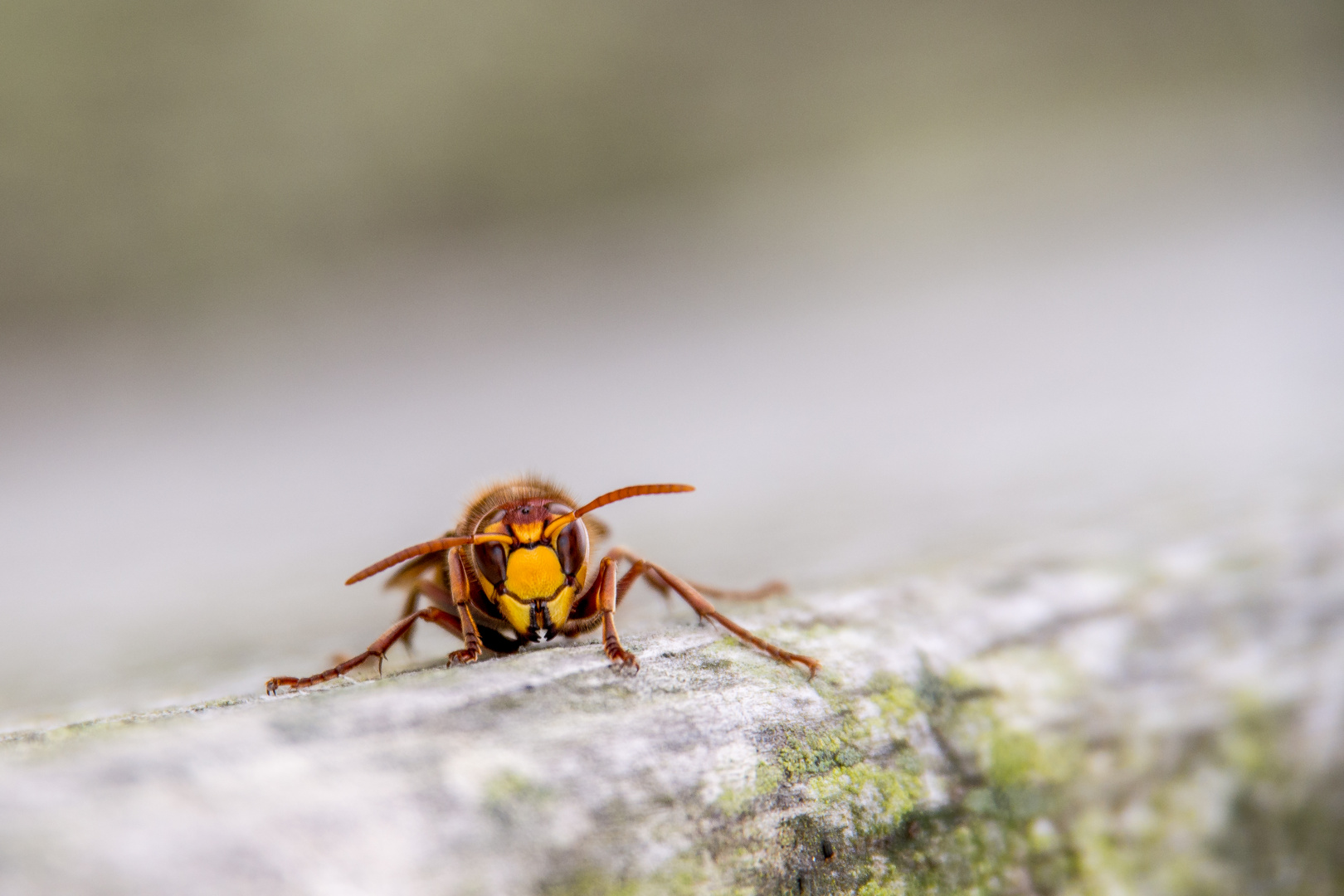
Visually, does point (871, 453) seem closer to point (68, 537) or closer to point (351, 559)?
point (351, 559)

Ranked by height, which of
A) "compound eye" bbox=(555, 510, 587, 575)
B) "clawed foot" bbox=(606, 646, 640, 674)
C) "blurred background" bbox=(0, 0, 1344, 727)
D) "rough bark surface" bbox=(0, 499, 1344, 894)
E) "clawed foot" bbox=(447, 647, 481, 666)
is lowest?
"rough bark surface" bbox=(0, 499, 1344, 894)

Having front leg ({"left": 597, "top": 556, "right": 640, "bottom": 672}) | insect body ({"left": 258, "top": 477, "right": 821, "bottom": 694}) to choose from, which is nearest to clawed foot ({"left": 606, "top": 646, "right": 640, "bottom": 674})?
front leg ({"left": 597, "top": 556, "right": 640, "bottom": 672})

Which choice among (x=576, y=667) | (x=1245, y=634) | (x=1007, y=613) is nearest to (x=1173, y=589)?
(x=1245, y=634)

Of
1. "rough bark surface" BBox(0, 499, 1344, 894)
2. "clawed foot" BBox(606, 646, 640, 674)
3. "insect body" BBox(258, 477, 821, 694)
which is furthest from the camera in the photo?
"insect body" BBox(258, 477, 821, 694)

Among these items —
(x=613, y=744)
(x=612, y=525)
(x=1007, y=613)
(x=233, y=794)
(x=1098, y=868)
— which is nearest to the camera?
(x=233, y=794)

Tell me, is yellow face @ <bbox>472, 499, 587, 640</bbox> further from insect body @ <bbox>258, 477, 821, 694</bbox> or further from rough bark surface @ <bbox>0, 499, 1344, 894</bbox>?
rough bark surface @ <bbox>0, 499, 1344, 894</bbox>

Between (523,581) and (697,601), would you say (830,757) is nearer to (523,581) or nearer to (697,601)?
(697,601)

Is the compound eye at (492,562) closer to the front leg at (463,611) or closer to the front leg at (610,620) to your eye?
the front leg at (463,611)
